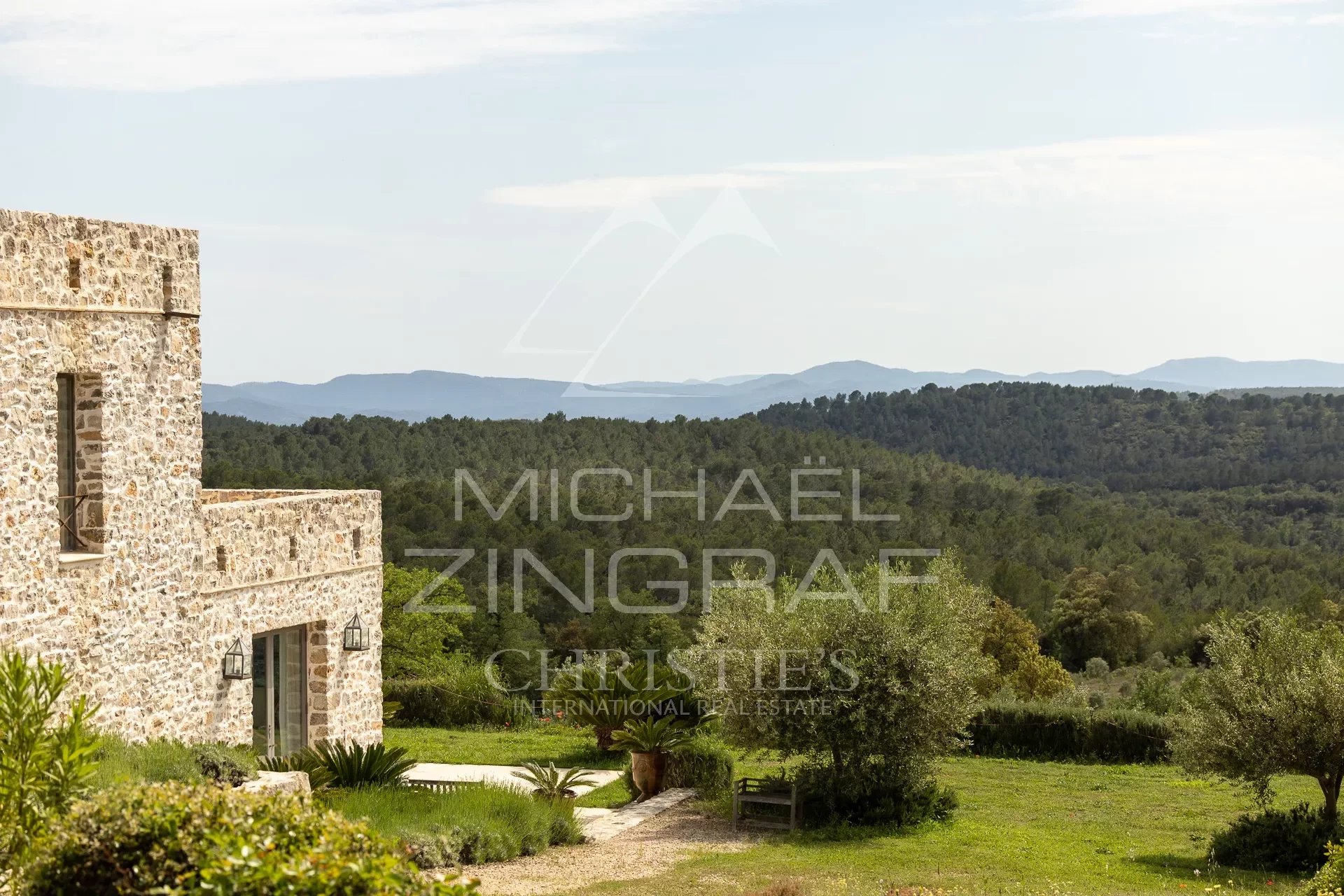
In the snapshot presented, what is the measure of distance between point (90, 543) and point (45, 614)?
90 cm

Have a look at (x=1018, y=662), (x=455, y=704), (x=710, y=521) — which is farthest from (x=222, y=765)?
(x=710, y=521)

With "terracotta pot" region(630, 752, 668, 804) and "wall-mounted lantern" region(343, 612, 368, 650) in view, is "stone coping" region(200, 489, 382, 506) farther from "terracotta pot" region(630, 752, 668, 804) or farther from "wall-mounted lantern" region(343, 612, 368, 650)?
"terracotta pot" region(630, 752, 668, 804)

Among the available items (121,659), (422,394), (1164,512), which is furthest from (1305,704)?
(422,394)

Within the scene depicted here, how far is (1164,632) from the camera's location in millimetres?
34500

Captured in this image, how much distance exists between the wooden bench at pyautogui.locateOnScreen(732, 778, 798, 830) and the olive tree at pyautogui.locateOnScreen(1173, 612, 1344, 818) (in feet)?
13.2

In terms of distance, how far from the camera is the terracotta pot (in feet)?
48.8

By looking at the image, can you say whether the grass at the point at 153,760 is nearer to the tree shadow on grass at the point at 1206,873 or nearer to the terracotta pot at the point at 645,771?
the terracotta pot at the point at 645,771

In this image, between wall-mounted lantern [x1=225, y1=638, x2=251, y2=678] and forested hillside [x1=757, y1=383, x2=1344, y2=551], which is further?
forested hillside [x1=757, y1=383, x2=1344, y2=551]

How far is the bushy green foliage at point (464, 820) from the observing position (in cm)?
1095

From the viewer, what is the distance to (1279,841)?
13141 millimetres

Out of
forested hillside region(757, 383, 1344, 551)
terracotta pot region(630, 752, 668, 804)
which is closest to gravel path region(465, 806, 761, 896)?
terracotta pot region(630, 752, 668, 804)

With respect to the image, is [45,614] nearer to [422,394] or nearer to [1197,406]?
[422,394]

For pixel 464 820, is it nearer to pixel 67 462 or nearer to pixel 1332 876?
pixel 67 462

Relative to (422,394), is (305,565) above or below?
below
